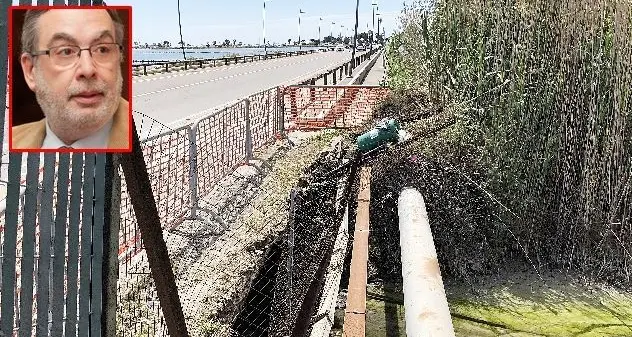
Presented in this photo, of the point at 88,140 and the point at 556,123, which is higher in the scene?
the point at 88,140

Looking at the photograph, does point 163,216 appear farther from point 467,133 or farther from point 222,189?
point 467,133

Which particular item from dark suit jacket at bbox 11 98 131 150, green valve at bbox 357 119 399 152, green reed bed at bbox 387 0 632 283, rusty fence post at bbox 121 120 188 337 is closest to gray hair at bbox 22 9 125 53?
dark suit jacket at bbox 11 98 131 150

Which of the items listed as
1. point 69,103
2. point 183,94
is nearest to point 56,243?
point 69,103

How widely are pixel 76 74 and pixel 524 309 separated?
6365 millimetres

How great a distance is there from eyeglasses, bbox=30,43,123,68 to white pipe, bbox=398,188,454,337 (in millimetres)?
1808

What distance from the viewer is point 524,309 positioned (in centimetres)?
734

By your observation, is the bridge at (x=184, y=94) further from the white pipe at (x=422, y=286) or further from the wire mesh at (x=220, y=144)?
the white pipe at (x=422, y=286)

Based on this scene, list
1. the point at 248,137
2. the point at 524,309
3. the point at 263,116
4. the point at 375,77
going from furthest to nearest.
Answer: the point at 375,77 < the point at 263,116 < the point at 248,137 < the point at 524,309

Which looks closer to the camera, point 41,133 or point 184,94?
point 41,133

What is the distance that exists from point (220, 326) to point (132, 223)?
46.1 inches

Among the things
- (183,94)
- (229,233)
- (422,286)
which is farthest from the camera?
(183,94)

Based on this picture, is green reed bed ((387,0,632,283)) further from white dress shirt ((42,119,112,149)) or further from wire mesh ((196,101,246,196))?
white dress shirt ((42,119,112,149))

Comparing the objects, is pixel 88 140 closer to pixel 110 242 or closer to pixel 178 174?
pixel 110 242

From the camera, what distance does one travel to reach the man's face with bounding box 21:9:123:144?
2.10 metres
